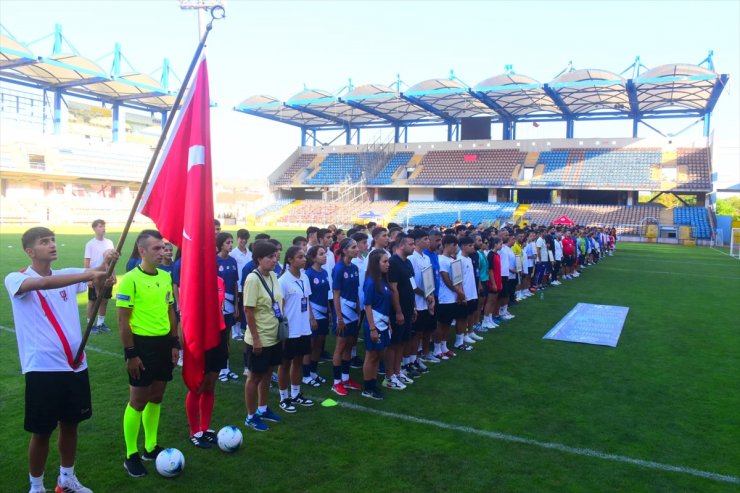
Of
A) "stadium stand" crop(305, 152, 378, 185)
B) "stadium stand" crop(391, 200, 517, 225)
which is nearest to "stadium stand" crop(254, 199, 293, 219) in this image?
"stadium stand" crop(305, 152, 378, 185)

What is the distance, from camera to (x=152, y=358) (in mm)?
4375

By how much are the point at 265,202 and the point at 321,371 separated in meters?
52.8

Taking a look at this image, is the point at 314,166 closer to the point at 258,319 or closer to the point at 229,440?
the point at 258,319

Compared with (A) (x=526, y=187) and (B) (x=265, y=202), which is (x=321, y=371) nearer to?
(A) (x=526, y=187)

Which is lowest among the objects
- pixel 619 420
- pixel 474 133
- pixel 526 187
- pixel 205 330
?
pixel 619 420

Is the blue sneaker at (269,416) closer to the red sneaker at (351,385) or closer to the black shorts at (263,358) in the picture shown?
the black shorts at (263,358)

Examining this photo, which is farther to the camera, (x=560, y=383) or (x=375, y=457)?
(x=560, y=383)

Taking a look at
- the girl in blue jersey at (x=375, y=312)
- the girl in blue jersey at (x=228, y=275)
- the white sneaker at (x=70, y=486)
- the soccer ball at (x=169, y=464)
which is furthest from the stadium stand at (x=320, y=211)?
the white sneaker at (x=70, y=486)

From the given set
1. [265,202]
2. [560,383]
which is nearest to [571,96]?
[265,202]

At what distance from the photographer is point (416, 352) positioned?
7.66 meters

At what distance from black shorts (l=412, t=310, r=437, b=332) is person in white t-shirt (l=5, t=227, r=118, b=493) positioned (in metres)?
4.39

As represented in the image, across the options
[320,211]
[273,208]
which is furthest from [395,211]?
[273,208]

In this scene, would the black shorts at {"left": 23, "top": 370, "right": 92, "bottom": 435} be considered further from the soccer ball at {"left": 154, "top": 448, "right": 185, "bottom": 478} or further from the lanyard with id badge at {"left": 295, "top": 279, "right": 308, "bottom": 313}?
the lanyard with id badge at {"left": 295, "top": 279, "right": 308, "bottom": 313}

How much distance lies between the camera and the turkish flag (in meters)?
4.29
